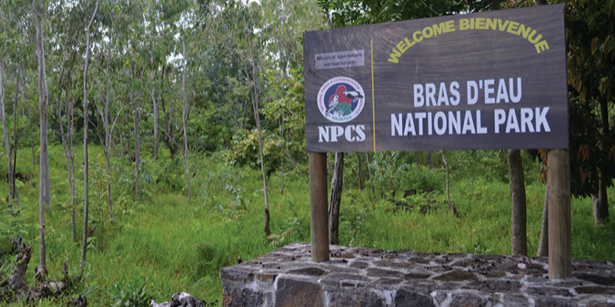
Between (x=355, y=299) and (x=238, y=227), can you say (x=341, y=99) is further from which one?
(x=238, y=227)

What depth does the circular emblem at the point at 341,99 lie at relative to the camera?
4.41 meters

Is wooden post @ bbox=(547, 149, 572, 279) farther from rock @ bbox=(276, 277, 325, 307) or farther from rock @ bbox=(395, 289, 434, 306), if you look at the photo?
rock @ bbox=(276, 277, 325, 307)

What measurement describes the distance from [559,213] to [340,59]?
92.4 inches

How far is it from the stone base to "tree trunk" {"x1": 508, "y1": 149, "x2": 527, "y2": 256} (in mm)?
1971

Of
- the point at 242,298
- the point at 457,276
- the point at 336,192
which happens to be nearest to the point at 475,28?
the point at 457,276

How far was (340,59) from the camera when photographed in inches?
176

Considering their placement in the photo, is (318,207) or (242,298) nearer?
(242,298)

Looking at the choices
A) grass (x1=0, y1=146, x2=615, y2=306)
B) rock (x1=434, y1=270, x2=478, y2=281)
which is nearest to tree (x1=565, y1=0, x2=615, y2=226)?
grass (x1=0, y1=146, x2=615, y2=306)

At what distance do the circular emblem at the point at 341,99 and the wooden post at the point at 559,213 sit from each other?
1717 mm

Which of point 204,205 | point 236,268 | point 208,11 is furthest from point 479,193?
point 236,268

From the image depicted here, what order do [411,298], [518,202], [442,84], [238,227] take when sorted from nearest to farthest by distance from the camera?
[411,298] < [442,84] < [518,202] < [238,227]

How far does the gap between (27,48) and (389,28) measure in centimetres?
681

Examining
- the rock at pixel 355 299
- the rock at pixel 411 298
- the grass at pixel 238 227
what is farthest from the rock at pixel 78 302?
the rock at pixel 411 298

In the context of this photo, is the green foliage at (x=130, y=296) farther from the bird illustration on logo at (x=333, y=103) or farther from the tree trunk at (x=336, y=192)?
the bird illustration on logo at (x=333, y=103)
